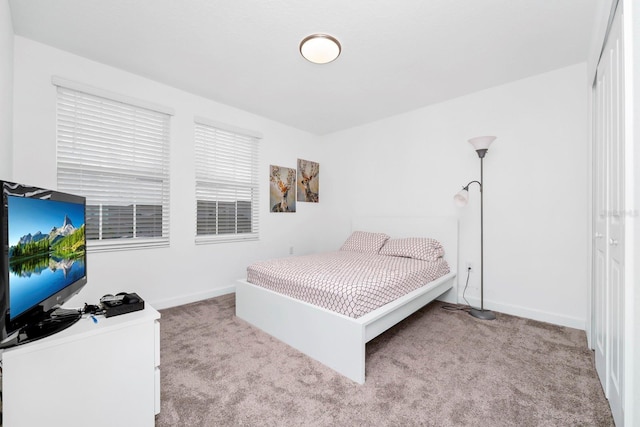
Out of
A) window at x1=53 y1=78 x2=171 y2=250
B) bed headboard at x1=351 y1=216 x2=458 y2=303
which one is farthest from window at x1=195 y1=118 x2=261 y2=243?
bed headboard at x1=351 y1=216 x2=458 y2=303

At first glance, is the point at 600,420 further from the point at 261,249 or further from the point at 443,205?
the point at 261,249

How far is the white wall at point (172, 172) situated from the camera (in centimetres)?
A: 221

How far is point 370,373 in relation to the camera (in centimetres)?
177

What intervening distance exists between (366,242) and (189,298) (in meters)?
2.30

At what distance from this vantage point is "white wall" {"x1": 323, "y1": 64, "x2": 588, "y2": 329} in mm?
2537

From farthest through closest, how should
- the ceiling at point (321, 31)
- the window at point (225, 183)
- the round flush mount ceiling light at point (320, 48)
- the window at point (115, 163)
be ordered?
1. the window at point (225, 183)
2. the window at point (115, 163)
3. the round flush mount ceiling light at point (320, 48)
4. the ceiling at point (321, 31)

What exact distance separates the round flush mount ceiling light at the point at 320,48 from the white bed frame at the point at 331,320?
2031 millimetres

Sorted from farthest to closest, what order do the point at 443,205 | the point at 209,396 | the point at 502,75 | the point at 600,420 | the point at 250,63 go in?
1. the point at 443,205
2. the point at 502,75
3. the point at 250,63
4. the point at 209,396
5. the point at 600,420

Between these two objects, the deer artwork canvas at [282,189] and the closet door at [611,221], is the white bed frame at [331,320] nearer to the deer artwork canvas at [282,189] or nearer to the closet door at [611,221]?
the closet door at [611,221]

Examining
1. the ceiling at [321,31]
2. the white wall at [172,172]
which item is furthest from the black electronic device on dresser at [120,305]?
the ceiling at [321,31]

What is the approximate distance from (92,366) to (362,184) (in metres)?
3.66

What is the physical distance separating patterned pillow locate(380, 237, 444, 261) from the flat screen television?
2856 mm

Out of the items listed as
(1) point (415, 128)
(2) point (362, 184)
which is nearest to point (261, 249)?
(2) point (362, 184)

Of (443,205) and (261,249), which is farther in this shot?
(261,249)
